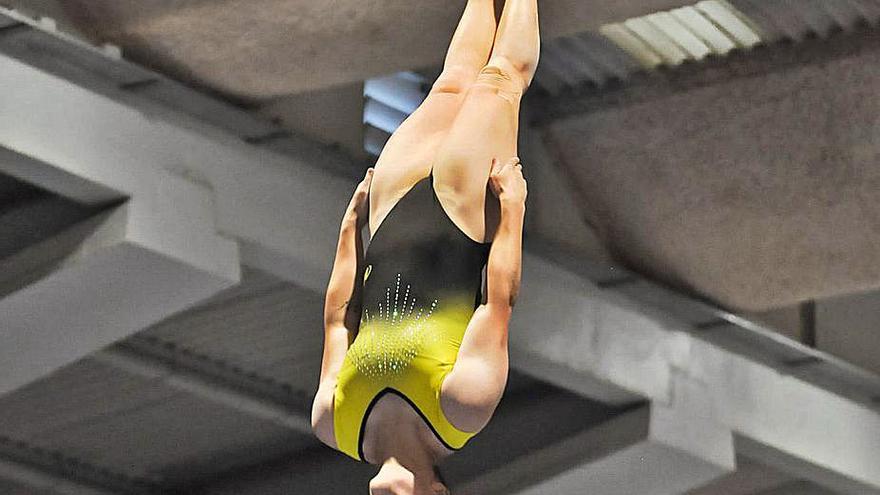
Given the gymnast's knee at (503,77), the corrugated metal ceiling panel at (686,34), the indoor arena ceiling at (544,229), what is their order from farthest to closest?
the corrugated metal ceiling panel at (686,34), the indoor arena ceiling at (544,229), the gymnast's knee at (503,77)

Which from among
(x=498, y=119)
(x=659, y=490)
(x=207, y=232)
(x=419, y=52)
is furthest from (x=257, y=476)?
(x=498, y=119)

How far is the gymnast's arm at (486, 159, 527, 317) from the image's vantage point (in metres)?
5.23

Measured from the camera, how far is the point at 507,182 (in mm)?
5391

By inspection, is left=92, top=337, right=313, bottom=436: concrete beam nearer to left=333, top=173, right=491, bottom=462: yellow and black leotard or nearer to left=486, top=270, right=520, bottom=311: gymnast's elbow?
left=333, top=173, right=491, bottom=462: yellow and black leotard

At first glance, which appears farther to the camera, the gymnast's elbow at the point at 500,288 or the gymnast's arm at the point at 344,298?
the gymnast's arm at the point at 344,298

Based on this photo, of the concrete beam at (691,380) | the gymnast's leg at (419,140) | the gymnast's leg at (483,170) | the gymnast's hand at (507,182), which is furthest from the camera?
the concrete beam at (691,380)

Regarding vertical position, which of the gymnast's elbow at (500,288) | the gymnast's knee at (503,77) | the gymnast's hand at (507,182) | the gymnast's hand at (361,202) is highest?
the gymnast's knee at (503,77)

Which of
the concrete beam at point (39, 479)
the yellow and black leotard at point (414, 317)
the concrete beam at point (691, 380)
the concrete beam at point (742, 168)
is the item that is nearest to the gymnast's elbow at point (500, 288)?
the yellow and black leotard at point (414, 317)

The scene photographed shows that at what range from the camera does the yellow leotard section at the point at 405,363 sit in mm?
5195

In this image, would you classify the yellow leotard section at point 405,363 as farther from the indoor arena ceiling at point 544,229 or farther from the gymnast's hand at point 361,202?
the indoor arena ceiling at point 544,229

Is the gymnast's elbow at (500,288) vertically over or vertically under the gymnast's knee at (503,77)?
under

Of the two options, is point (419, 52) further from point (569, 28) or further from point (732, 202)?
point (732, 202)

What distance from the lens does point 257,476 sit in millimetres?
11930

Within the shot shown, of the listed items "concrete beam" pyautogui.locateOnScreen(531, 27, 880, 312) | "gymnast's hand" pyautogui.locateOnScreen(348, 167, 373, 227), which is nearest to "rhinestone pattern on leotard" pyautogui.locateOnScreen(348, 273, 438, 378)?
"gymnast's hand" pyautogui.locateOnScreen(348, 167, 373, 227)
